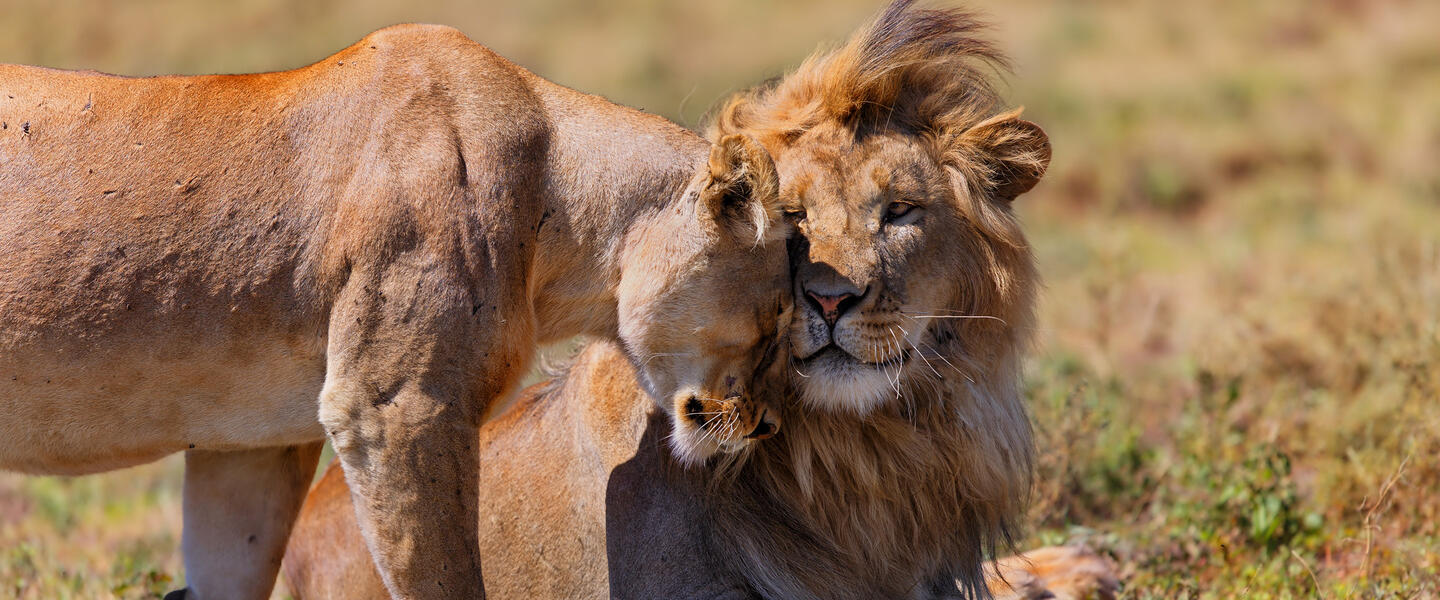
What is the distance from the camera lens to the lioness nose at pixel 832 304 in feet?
10.9

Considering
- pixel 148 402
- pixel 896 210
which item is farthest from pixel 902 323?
pixel 148 402

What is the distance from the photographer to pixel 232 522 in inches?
152

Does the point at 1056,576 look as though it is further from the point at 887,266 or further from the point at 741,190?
the point at 741,190

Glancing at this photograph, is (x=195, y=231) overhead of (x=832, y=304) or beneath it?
overhead

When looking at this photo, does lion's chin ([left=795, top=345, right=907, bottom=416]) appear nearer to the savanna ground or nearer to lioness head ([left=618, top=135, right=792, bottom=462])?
lioness head ([left=618, top=135, right=792, bottom=462])

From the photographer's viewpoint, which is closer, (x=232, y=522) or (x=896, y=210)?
(x=896, y=210)

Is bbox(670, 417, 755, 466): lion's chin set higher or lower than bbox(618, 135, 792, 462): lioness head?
lower

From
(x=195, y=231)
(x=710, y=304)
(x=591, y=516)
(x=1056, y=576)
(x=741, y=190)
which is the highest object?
(x=195, y=231)

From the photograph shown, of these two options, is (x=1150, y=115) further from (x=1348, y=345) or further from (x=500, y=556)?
(x=500, y=556)

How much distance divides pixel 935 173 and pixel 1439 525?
2351 mm

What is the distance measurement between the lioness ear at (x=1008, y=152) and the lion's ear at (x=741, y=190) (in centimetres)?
77

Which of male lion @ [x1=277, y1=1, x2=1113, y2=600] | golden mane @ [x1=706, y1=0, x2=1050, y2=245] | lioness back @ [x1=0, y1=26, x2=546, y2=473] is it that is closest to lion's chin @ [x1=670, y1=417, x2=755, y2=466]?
male lion @ [x1=277, y1=1, x2=1113, y2=600]

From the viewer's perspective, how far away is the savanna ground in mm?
4910

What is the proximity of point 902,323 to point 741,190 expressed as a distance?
21.5 inches
